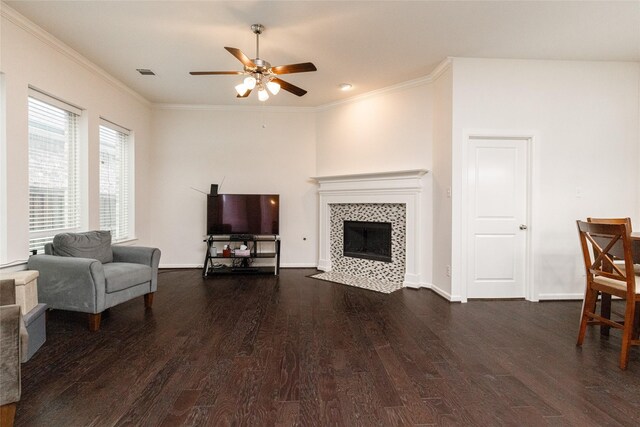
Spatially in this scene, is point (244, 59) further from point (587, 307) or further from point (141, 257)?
point (587, 307)

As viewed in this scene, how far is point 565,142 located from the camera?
3.66 metres

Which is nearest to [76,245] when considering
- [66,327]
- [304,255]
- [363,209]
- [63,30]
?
[66,327]

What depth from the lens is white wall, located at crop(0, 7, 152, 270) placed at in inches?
108

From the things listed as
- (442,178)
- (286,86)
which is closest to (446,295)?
(442,178)

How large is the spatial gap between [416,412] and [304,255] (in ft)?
12.8

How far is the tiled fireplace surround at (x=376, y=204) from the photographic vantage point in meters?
4.25

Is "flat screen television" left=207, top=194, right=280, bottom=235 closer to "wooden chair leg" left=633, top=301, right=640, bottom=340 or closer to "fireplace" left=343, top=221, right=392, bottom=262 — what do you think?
"fireplace" left=343, top=221, right=392, bottom=262

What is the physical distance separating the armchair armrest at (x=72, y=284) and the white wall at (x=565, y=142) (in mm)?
3763

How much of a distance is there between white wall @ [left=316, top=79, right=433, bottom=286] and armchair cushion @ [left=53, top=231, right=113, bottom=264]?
333 centimetres

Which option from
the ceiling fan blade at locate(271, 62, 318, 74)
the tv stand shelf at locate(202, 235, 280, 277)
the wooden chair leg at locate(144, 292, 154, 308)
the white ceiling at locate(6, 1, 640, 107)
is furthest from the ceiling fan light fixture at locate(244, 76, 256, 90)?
the tv stand shelf at locate(202, 235, 280, 277)

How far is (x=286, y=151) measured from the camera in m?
5.43

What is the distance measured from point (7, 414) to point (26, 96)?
2.93 metres

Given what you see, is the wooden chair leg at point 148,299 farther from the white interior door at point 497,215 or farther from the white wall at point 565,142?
the white interior door at point 497,215

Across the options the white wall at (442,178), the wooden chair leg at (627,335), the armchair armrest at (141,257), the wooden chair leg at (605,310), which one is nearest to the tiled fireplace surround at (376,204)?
the white wall at (442,178)
